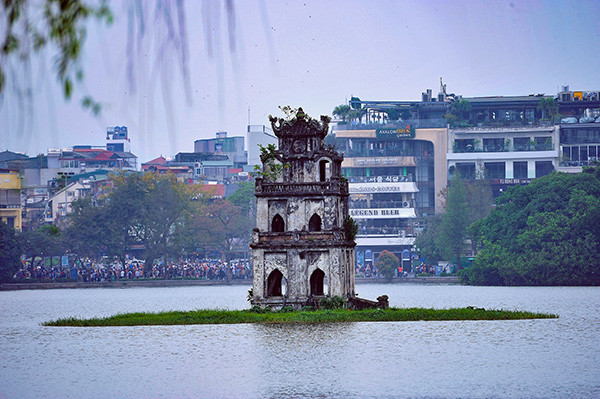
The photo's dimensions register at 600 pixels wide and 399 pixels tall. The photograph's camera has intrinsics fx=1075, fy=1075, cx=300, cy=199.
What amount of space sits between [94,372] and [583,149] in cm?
9090

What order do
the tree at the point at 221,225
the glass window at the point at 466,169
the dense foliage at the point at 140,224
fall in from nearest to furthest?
the dense foliage at the point at 140,224 < the tree at the point at 221,225 < the glass window at the point at 466,169

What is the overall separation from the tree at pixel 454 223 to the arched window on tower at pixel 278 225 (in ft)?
182

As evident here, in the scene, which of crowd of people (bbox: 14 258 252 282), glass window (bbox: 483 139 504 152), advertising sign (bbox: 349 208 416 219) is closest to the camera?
crowd of people (bbox: 14 258 252 282)

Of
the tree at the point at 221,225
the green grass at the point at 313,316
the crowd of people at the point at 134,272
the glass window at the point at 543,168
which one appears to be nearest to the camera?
the green grass at the point at 313,316

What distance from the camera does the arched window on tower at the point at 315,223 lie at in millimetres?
53281

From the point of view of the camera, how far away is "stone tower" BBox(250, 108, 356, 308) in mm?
51500

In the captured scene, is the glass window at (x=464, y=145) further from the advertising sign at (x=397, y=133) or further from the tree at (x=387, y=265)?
the tree at (x=387, y=265)

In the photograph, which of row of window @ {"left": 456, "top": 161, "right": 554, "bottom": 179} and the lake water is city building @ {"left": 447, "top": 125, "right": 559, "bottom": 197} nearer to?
row of window @ {"left": 456, "top": 161, "right": 554, "bottom": 179}

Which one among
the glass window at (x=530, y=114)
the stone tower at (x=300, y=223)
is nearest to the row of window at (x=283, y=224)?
the stone tower at (x=300, y=223)

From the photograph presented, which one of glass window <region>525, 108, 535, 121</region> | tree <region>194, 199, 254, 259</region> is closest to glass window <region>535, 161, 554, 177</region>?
glass window <region>525, 108, 535, 121</region>

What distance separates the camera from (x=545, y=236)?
89250mm

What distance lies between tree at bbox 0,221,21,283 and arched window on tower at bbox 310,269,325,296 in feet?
175

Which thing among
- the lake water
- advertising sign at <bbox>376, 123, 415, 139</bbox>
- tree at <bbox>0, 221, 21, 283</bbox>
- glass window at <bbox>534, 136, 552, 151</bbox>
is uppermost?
advertising sign at <bbox>376, 123, 415, 139</bbox>

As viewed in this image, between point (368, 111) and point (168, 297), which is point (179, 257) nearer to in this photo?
point (168, 297)
